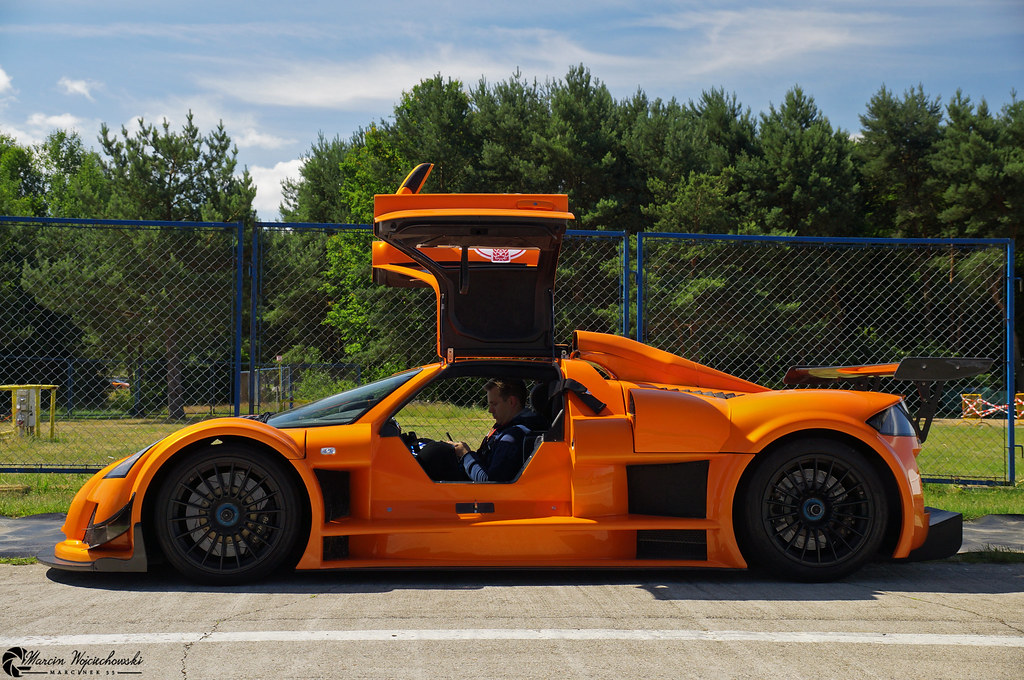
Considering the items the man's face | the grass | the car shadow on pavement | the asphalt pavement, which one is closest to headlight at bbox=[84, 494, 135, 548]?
the car shadow on pavement

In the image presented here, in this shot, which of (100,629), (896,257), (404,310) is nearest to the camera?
(100,629)

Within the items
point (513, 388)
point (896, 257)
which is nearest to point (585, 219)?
point (896, 257)

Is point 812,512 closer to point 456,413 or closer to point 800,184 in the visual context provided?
point 456,413

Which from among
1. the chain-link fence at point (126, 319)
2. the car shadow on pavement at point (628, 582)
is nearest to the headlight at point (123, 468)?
the car shadow on pavement at point (628, 582)

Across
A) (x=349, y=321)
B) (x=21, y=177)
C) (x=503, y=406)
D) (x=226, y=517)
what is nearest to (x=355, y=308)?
(x=349, y=321)

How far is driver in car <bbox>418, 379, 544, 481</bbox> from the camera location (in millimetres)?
4980

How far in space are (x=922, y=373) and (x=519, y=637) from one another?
114 inches

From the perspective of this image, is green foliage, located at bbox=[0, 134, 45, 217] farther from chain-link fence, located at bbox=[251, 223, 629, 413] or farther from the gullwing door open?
the gullwing door open

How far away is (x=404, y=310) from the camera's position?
10281 mm

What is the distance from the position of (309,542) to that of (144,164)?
90.8 feet

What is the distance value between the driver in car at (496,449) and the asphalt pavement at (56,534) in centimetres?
259

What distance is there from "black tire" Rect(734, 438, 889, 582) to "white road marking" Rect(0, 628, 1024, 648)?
102 centimetres

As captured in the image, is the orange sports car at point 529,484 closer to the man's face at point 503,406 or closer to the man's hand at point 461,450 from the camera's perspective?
the man's hand at point 461,450

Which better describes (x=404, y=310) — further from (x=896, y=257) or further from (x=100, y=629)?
(x=896, y=257)
